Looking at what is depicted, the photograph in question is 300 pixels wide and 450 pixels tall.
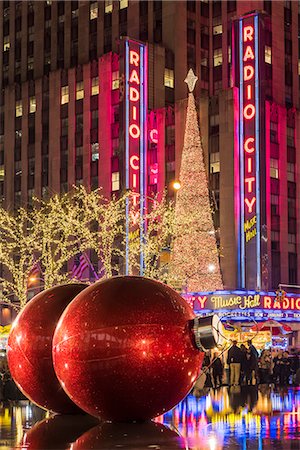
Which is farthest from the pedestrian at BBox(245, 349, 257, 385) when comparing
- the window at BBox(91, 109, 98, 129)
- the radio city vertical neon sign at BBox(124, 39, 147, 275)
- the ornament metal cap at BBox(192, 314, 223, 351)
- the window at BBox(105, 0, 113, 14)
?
the window at BBox(105, 0, 113, 14)

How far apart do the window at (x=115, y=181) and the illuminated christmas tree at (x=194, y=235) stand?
18600 mm

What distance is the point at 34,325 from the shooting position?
16.7m

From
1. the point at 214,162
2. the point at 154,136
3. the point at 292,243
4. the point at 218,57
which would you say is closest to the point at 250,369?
the point at 214,162

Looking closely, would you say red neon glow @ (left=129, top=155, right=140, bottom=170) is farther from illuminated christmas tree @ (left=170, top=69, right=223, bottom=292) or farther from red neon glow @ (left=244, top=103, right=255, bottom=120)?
red neon glow @ (left=244, top=103, right=255, bottom=120)

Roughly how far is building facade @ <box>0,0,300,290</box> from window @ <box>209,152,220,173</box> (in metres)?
0.07

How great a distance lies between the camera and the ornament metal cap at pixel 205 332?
14.6 metres

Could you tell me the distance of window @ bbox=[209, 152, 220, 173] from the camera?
212 feet

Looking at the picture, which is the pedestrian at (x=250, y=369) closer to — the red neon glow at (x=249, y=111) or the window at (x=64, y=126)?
the red neon glow at (x=249, y=111)

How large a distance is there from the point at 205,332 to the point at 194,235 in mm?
35116

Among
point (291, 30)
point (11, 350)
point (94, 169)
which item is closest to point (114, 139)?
point (94, 169)

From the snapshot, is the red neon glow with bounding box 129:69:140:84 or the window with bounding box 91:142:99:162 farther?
the window with bounding box 91:142:99:162

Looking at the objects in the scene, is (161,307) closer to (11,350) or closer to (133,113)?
(11,350)

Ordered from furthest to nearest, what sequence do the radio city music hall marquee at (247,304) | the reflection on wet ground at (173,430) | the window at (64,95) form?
1. the window at (64,95)
2. the radio city music hall marquee at (247,304)
3. the reflection on wet ground at (173,430)

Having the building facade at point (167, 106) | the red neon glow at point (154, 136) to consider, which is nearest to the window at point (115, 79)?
the building facade at point (167, 106)
